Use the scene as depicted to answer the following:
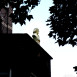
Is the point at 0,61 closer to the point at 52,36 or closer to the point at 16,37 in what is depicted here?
the point at 16,37

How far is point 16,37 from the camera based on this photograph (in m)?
14.7

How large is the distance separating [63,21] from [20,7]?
8.57 ft

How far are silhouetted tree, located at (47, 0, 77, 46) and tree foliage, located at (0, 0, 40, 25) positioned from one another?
5.08 ft

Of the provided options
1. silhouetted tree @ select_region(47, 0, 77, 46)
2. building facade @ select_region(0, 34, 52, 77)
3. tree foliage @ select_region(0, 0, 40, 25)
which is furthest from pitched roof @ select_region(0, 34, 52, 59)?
tree foliage @ select_region(0, 0, 40, 25)

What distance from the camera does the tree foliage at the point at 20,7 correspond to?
11125 millimetres

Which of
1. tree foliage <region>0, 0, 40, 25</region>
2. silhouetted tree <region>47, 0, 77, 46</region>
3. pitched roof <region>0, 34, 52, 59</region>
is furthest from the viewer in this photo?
pitched roof <region>0, 34, 52, 59</region>

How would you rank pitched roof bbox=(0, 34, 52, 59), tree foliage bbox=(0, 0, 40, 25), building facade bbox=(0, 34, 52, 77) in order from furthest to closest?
1. pitched roof bbox=(0, 34, 52, 59)
2. building facade bbox=(0, 34, 52, 77)
3. tree foliage bbox=(0, 0, 40, 25)

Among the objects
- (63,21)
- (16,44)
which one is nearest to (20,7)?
(63,21)

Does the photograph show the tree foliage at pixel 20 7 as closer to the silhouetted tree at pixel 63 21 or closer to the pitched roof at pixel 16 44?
the silhouetted tree at pixel 63 21

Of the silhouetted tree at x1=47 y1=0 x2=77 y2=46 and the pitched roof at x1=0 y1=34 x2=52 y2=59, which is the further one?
the pitched roof at x1=0 y1=34 x2=52 y2=59

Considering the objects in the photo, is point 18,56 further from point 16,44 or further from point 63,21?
point 63,21

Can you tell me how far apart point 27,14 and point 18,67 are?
13.6ft

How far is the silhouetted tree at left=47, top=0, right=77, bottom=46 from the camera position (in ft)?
41.1

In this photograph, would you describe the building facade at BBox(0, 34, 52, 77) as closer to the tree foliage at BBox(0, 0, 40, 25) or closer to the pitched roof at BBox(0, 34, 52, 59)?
the pitched roof at BBox(0, 34, 52, 59)
